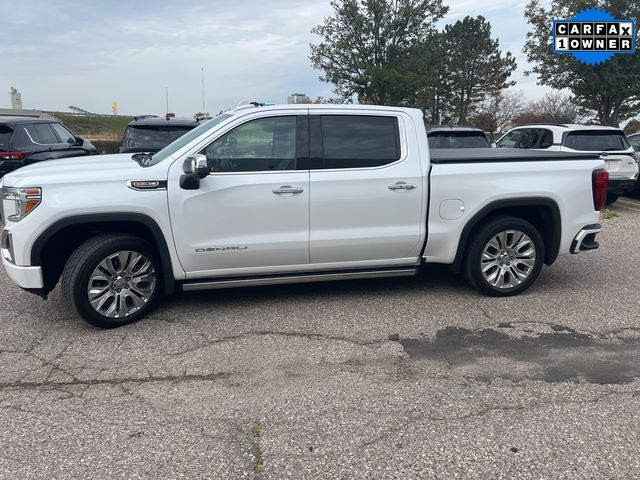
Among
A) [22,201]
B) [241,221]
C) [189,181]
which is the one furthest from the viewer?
[241,221]

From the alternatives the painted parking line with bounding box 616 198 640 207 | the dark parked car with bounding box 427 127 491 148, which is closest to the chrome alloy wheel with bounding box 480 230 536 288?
the dark parked car with bounding box 427 127 491 148

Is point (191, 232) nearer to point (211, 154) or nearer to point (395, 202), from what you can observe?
point (211, 154)

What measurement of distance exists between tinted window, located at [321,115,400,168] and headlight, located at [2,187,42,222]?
95.1 inches

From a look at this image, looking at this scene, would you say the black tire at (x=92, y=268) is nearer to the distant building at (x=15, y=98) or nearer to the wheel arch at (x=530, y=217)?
the wheel arch at (x=530, y=217)

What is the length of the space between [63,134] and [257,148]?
7361 millimetres

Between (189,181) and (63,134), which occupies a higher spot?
(63,134)

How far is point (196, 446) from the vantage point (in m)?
2.88

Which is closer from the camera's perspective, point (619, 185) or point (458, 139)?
point (619, 185)

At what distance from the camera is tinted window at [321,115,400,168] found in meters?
4.84

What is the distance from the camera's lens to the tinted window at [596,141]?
32.8 feet

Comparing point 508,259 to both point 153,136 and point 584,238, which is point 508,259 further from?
point 153,136

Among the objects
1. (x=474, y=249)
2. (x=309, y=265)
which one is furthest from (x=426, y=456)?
(x=474, y=249)

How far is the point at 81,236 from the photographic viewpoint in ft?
15.3

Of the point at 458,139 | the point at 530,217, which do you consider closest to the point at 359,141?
the point at 530,217
